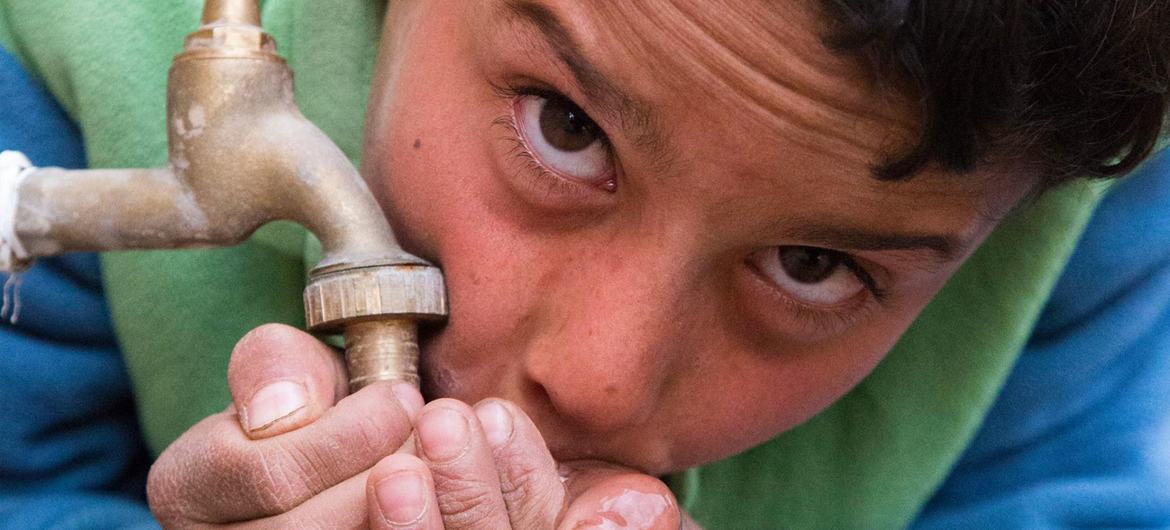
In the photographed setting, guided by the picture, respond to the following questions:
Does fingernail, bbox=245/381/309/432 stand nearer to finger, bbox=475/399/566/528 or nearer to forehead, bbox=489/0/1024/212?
finger, bbox=475/399/566/528

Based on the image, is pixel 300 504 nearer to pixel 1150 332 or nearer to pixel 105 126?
pixel 105 126

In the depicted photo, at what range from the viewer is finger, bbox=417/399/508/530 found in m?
0.63

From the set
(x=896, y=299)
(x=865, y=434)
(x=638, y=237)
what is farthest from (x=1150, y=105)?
(x=865, y=434)

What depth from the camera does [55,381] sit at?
0.95 m

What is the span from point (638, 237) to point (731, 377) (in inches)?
5.4

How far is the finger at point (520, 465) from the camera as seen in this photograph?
26.4 inches

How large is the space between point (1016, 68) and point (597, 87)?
0.73 feet

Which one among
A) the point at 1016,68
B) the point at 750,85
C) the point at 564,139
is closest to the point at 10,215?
the point at 564,139

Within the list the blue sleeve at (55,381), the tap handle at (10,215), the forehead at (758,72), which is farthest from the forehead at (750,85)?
the blue sleeve at (55,381)

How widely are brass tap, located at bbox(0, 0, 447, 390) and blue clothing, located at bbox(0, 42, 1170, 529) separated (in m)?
0.22

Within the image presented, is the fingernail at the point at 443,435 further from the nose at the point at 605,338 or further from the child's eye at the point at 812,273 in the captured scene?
the child's eye at the point at 812,273

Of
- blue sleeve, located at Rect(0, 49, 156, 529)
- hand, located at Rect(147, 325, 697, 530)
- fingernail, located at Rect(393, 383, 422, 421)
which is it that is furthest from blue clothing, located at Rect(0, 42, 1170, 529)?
fingernail, located at Rect(393, 383, 422, 421)

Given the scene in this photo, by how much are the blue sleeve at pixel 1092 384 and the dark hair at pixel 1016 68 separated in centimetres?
54

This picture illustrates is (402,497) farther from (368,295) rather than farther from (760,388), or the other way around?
(760,388)
